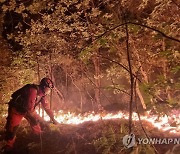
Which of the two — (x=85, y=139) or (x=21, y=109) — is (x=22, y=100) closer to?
(x=21, y=109)

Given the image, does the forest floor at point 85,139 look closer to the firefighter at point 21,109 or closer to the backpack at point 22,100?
the firefighter at point 21,109

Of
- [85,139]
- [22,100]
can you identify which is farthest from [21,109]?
[85,139]

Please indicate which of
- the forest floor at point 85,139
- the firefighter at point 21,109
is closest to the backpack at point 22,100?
the firefighter at point 21,109

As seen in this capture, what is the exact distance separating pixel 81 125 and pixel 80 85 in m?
5.07

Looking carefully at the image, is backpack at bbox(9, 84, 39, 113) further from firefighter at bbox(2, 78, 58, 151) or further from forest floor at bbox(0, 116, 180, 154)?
forest floor at bbox(0, 116, 180, 154)

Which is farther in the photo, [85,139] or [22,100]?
[22,100]

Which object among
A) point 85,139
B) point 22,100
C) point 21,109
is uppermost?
point 22,100

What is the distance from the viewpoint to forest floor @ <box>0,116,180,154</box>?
23.4ft

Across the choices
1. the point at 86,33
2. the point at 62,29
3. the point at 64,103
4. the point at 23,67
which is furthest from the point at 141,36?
the point at 64,103

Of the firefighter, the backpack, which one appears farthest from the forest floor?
the backpack

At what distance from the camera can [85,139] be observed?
831cm

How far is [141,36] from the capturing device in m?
10.0

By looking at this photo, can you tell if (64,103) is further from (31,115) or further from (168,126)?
(168,126)

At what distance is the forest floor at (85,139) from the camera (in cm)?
712
